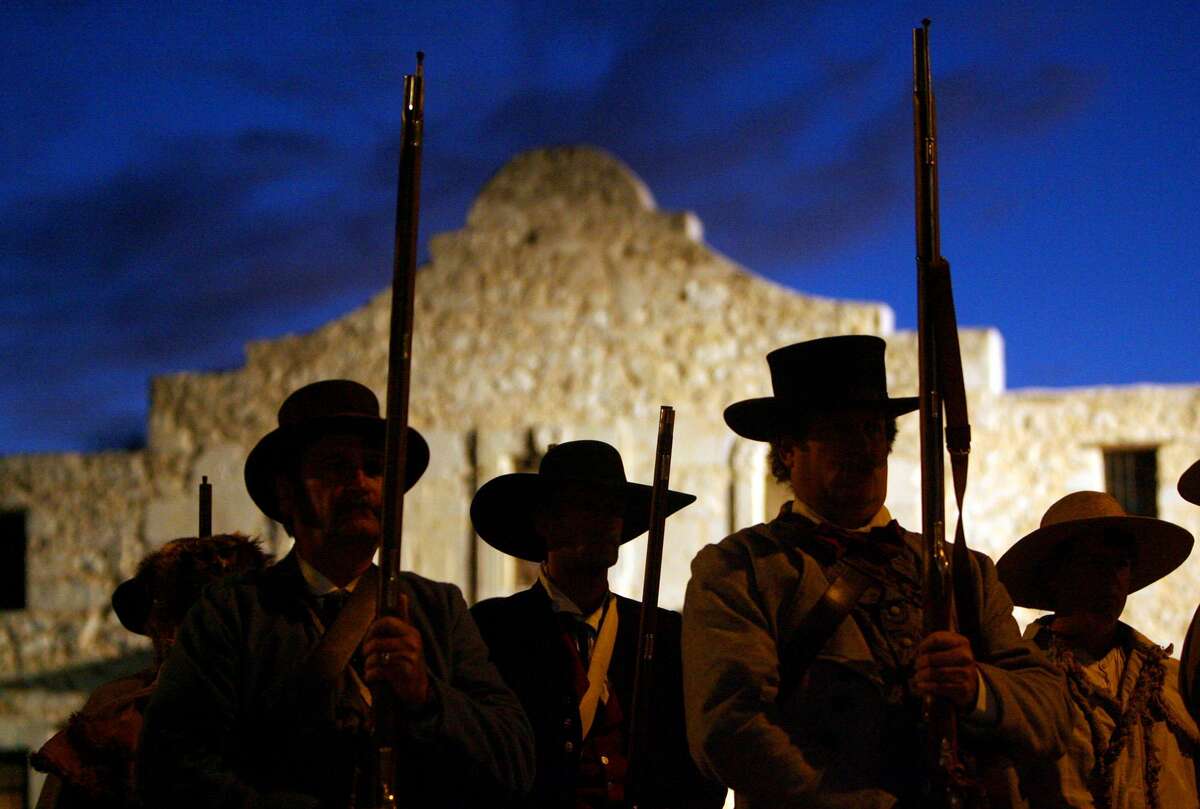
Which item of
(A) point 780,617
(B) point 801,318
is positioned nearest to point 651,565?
(A) point 780,617

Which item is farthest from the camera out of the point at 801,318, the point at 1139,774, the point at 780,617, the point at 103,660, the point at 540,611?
the point at 103,660

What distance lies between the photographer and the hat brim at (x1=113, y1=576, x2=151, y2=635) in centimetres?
445

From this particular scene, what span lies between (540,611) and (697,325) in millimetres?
7259

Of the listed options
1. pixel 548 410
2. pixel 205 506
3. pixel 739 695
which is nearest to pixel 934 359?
pixel 739 695

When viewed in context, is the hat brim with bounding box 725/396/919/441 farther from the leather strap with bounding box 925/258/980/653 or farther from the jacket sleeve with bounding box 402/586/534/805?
the jacket sleeve with bounding box 402/586/534/805

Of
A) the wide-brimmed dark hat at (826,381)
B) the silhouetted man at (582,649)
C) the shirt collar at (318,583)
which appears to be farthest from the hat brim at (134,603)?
the wide-brimmed dark hat at (826,381)

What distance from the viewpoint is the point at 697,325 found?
11289mm

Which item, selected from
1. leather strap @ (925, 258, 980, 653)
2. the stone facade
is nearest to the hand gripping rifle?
leather strap @ (925, 258, 980, 653)

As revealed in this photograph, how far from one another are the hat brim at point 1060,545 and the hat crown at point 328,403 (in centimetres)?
201

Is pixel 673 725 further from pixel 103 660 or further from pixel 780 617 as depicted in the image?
pixel 103 660

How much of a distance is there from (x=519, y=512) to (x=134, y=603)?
1293 millimetres

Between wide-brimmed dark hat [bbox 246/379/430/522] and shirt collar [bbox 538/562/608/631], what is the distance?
0.86 m

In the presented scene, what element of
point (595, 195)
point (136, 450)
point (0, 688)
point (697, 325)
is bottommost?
point (0, 688)

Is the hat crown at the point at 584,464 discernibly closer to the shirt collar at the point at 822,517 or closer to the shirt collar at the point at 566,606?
the shirt collar at the point at 566,606
